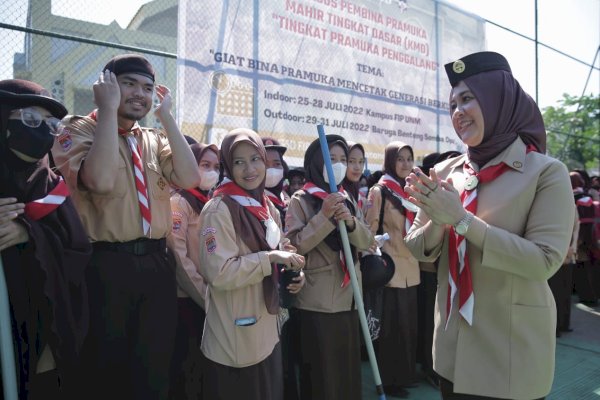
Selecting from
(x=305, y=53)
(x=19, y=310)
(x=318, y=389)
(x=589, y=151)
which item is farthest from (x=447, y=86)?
(x=589, y=151)

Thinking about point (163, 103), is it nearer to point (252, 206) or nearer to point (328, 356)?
point (252, 206)

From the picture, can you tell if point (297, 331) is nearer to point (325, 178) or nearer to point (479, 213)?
point (325, 178)

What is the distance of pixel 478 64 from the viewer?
1766mm

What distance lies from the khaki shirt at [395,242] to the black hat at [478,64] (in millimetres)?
2136

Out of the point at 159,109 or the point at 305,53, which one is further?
the point at 305,53

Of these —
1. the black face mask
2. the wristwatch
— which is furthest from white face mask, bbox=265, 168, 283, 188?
the wristwatch

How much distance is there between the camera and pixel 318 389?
293 centimetres

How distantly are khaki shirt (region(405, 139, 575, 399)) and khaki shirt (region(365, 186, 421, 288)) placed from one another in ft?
6.90

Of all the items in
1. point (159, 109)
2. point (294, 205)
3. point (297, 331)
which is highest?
point (159, 109)

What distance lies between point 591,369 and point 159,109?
14.6ft

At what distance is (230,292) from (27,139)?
1.14 metres

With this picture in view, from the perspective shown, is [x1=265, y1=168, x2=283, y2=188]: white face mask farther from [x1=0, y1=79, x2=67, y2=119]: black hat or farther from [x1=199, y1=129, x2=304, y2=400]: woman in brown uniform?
[x1=0, y1=79, x2=67, y2=119]: black hat

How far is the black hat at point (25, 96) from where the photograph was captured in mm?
1737

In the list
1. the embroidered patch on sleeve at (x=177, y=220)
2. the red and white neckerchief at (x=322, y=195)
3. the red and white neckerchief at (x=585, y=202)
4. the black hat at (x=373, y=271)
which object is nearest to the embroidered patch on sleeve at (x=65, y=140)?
the embroidered patch on sleeve at (x=177, y=220)
